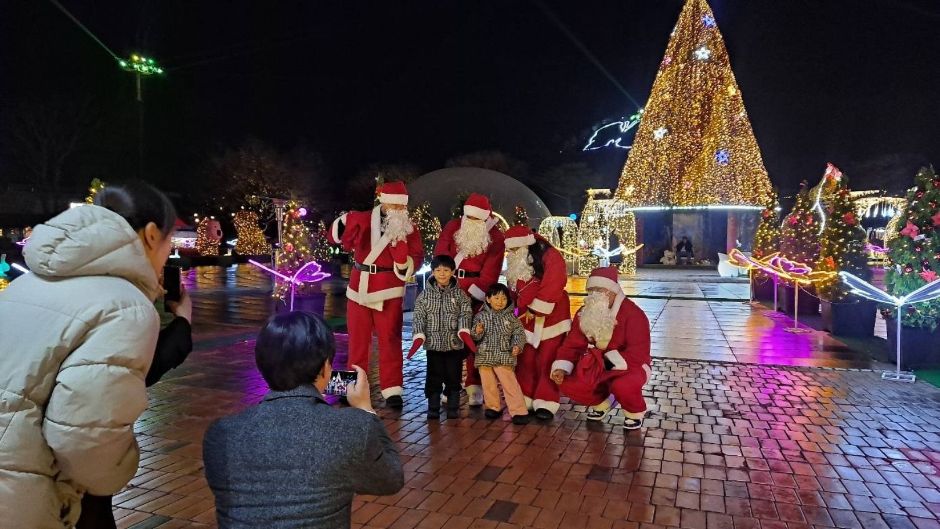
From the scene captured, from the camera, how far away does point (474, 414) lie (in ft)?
18.4

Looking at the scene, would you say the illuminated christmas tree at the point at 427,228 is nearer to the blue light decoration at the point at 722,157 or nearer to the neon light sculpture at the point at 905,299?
the blue light decoration at the point at 722,157

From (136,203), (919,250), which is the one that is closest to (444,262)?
(136,203)

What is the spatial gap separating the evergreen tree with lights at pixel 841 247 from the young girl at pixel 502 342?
725 cm

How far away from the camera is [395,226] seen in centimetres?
582

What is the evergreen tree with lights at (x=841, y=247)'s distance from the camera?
10.0 metres

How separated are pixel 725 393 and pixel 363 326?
3.79 meters

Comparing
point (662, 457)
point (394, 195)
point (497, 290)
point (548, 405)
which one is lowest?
point (662, 457)

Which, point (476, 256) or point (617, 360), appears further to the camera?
point (476, 256)

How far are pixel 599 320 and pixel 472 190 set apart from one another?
2508 centimetres

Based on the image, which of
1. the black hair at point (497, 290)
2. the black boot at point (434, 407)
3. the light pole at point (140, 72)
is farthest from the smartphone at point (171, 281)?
the light pole at point (140, 72)

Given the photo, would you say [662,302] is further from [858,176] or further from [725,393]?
[858,176]

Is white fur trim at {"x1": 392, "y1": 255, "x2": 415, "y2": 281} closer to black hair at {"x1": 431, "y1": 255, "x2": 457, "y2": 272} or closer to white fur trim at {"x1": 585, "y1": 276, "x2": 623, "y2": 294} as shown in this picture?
black hair at {"x1": 431, "y1": 255, "x2": 457, "y2": 272}

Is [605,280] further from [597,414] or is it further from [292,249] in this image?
[292,249]

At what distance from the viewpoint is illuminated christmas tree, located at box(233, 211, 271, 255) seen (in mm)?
36062
